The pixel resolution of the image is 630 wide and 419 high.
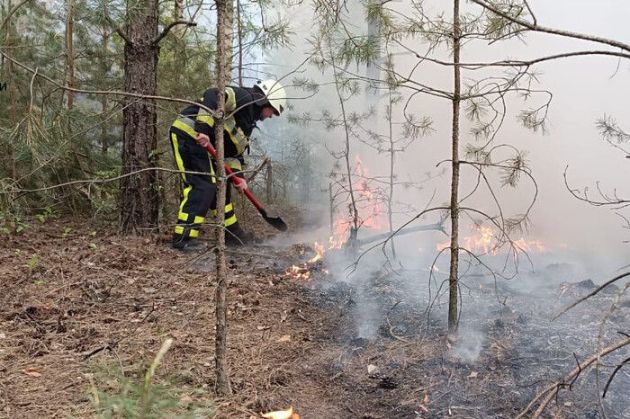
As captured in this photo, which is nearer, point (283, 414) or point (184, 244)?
point (283, 414)

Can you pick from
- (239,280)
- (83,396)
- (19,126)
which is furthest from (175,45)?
(83,396)

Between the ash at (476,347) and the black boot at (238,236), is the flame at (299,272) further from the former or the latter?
the black boot at (238,236)

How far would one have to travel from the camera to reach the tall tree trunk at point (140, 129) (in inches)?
255

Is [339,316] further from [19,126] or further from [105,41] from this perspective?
[105,41]

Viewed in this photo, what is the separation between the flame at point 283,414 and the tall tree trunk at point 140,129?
162 inches

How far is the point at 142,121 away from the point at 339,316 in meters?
→ 3.76

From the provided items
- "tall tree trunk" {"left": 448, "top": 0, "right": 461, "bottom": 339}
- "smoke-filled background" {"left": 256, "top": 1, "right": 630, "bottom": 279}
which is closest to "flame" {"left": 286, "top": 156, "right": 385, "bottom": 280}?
"smoke-filled background" {"left": 256, "top": 1, "right": 630, "bottom": 279}

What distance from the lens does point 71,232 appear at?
6.85 metres

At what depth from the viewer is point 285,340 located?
410 centimetres

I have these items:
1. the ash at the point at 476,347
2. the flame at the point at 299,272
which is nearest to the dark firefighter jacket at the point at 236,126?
the flame at the point at 299,272

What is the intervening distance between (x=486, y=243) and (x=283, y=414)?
4.86 meters

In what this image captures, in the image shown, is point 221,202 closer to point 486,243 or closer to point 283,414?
point 283,414

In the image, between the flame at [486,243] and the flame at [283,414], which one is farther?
the flame at [486,243]

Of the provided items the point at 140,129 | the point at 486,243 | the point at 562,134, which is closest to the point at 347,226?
the point at 486,243
